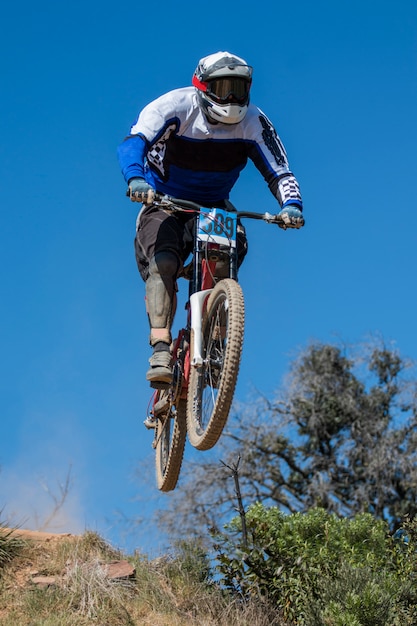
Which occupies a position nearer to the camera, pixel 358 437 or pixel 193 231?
pixel 193 231

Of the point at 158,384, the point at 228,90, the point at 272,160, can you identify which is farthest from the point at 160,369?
the point at 228,90

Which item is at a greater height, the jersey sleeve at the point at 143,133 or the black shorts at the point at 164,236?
the jersey sleeve at the point at 143,133

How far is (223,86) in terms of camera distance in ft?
28.1

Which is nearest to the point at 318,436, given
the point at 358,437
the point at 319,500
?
the point at 358,437

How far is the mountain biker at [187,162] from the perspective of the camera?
8586mm

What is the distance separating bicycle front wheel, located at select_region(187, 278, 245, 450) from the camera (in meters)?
7.92

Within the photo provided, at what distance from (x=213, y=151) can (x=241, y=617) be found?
3703 millimetres

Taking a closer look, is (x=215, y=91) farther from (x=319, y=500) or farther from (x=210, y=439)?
(x=319, y=500)

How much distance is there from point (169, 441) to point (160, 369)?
1.33m

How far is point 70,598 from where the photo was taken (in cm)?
867

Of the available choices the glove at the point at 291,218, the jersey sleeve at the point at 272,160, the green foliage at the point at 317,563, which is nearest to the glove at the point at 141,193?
the glove at the point at 291,218

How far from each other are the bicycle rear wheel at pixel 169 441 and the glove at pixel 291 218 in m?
1.62

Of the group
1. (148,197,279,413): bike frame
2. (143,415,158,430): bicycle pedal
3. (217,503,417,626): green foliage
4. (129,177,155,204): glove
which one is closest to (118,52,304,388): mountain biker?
(129,177,155,204): glove

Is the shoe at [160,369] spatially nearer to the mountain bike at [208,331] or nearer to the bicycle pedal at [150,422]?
the mountain bike at [208,331]
